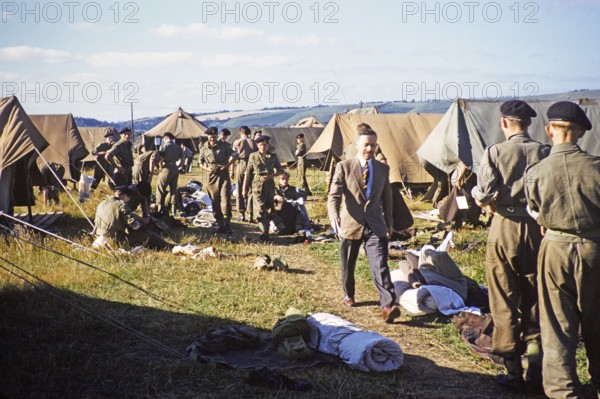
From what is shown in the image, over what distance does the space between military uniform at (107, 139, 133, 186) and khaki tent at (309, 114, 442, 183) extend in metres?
6.51

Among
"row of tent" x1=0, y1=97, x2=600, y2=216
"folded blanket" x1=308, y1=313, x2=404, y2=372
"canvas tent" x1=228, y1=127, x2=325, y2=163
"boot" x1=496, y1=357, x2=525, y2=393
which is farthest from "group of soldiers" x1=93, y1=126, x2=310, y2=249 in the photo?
"canvas tent" x1=228, y1=127, x2=325, y2=163

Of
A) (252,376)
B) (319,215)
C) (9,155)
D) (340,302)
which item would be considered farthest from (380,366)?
(319,215)

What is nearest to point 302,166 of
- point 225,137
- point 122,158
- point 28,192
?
point 225,137

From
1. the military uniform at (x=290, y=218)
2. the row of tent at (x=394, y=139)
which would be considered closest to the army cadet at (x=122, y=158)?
the row of tent at (x=394, y=139)

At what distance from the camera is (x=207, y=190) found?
1272cm

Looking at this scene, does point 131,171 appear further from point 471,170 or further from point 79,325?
point 79,325

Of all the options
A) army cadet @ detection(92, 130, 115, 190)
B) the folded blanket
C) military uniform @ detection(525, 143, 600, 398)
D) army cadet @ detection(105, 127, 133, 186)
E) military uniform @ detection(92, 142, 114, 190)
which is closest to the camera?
military uniform @ detection(525, 143, 600, 398)

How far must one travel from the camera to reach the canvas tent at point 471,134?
13.9 meters

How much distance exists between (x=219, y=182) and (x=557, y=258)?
9.03m

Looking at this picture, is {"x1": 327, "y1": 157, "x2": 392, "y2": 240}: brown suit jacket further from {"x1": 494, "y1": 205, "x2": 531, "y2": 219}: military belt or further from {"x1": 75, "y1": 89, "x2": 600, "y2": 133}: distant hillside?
{"x1": 75, "y1": 89, "x2": 600, "y2": 133}: distant hillside

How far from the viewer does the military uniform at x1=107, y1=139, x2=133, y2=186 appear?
1367 cm

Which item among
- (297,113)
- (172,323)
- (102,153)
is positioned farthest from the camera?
(297,113)

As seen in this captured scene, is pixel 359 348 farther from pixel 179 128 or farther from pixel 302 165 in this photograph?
pixel 179 128

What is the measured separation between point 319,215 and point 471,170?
140 inches
